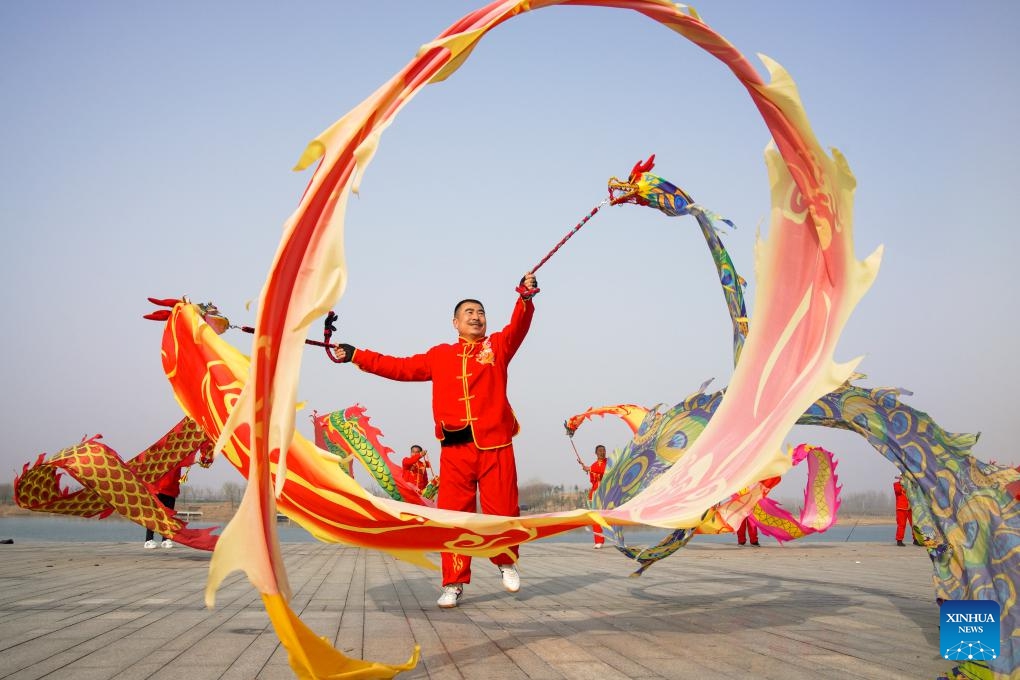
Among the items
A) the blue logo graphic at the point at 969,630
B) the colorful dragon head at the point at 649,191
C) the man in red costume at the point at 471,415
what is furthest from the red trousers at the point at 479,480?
the blue logo graphic at the point at 969,630

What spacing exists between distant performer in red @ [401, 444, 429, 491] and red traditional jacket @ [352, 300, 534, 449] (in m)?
8.86

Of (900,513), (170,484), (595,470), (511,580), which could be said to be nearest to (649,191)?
(511,580)

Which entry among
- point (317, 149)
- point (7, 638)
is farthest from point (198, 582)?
point (317, 149)

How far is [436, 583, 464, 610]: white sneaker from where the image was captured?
4.80 metres

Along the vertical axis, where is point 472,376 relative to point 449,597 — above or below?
above

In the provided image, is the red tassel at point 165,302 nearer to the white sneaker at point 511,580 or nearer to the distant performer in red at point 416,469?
the white sneaker at point 511,580

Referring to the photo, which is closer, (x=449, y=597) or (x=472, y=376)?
(x=449, y=597)

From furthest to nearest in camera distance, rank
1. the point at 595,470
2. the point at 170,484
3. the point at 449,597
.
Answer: the point at 595,470 < the point at 170,484 < the point at 449,597

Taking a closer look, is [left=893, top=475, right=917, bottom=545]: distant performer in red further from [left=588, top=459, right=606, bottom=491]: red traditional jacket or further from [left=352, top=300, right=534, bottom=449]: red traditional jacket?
[left=352, top=300, right=534, bottom=449]: red traditional jacket

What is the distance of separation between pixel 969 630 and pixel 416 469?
466 inches

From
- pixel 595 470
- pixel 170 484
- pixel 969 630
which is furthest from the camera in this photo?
pixel 595 470

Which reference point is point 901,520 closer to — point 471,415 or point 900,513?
point 900,513

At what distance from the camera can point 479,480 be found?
5.07m

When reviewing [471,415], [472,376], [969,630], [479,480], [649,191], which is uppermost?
[649,191]
